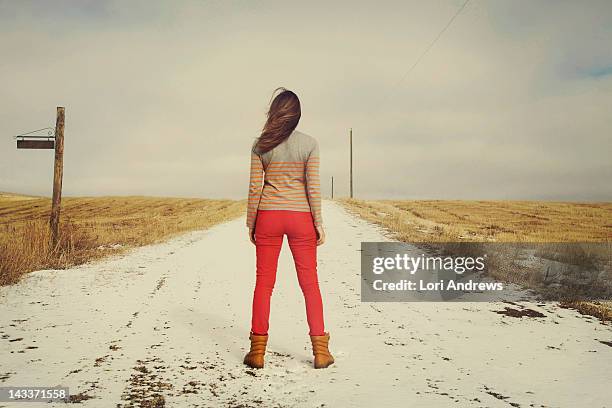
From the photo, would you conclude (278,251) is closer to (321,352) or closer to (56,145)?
(321,352)

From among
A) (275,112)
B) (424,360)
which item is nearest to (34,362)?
(275,112)

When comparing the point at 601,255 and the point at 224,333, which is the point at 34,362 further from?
the point at 601,255

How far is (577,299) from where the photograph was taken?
7.20 m

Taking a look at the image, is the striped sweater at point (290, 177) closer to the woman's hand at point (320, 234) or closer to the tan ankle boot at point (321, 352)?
the woman's hand at point (320, 234)

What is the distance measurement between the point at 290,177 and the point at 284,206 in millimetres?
253

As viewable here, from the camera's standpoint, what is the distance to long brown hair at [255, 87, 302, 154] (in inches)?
166

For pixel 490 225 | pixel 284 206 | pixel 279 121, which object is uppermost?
pixel 279 121

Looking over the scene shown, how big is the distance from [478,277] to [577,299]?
187 centimetres

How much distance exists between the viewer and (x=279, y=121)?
420 centimetres

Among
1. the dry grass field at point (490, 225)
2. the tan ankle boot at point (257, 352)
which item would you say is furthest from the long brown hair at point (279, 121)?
the dry grass field at point (490, 225)

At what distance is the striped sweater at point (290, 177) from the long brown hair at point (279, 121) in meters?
0.05

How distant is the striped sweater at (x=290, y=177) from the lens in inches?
166

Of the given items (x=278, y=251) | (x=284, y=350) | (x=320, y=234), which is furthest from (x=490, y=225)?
(x=278, y=251)

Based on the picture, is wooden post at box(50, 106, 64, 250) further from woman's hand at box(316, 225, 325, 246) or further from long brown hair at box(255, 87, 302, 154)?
woman's hand at box(316, 225, 325, 246)
